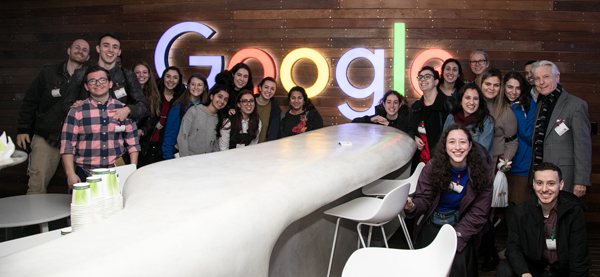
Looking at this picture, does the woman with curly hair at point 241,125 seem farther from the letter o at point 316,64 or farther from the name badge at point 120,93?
the letter o at point 316,64

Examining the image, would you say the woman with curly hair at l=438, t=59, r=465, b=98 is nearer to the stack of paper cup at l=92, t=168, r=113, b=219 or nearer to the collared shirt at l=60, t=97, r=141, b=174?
the collared shirt at l=60, t=97, r=141, b=174

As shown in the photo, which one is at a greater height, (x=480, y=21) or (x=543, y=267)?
(x=480, y=21)

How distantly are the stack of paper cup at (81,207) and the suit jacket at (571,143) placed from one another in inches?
127

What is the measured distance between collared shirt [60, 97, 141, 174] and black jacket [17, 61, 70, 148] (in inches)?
39.4

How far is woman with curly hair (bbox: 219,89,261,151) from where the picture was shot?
160 inches

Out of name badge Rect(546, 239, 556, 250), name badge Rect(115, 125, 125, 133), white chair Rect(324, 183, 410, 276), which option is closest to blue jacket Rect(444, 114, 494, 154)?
name badge Rect(546, 239, 556, 250)

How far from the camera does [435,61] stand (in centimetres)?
502

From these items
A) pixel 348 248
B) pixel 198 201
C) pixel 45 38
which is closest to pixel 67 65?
pixel 45 38

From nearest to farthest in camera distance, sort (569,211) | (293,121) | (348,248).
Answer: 1. (569,211)
2. (348,248)
3. (293,121)

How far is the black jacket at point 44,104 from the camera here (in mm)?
3812

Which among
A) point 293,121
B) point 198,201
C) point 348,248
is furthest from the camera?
point 293,121

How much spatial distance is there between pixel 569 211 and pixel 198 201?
7.10 ft

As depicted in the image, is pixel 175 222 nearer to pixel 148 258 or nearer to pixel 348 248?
pixel 148 258

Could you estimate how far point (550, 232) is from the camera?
2.45m
